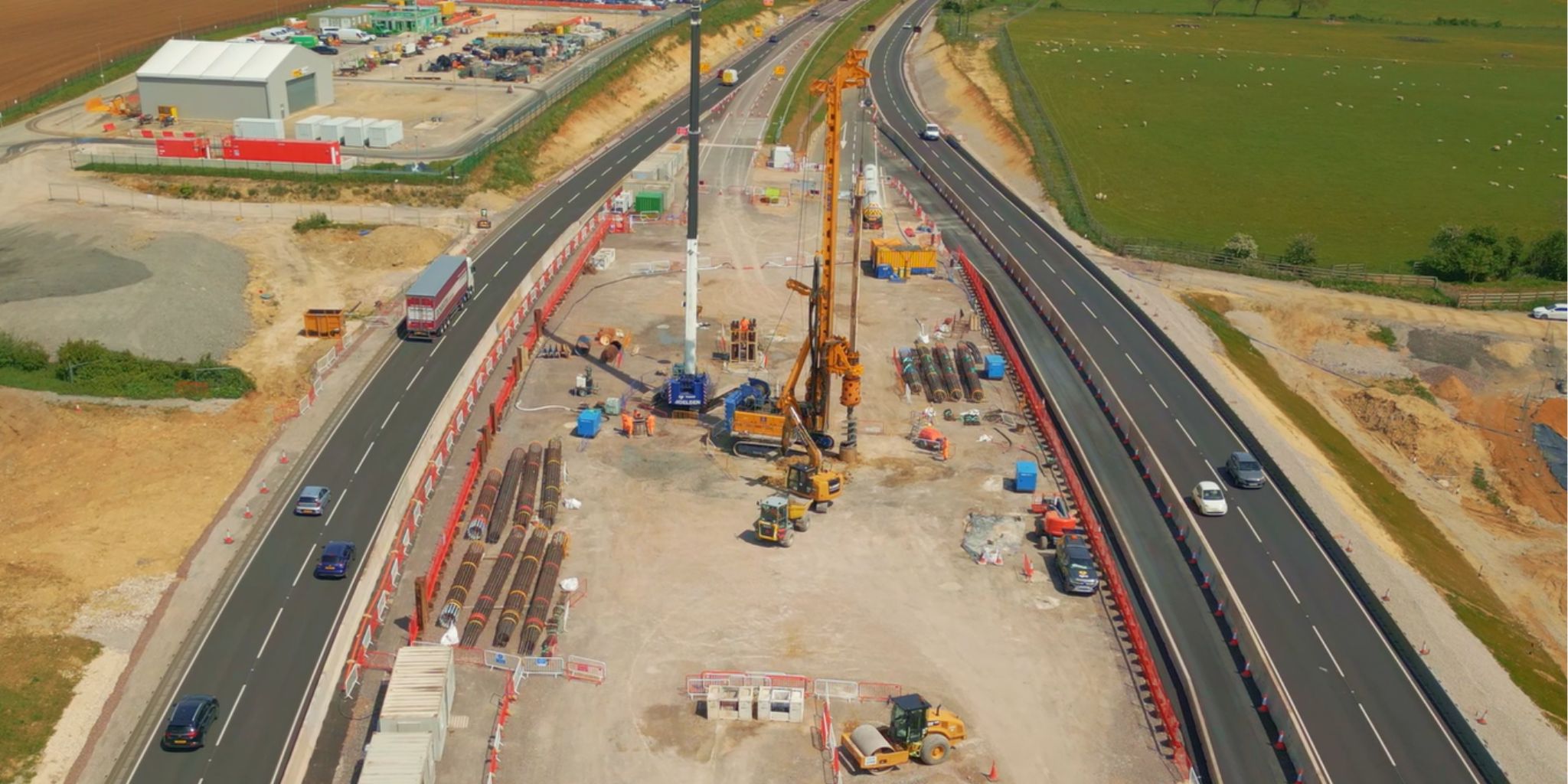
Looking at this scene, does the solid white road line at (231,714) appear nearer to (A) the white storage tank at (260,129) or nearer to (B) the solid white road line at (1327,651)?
(B) the solid white road line at (1327,651)

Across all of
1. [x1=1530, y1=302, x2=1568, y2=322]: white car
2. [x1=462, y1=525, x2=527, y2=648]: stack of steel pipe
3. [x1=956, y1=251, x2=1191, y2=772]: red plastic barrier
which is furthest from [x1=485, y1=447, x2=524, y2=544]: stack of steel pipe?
[x1=1530, y1=302, x2=1568, y2=322]: white car

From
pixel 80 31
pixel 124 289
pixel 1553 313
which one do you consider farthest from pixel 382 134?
pixel 1553 313

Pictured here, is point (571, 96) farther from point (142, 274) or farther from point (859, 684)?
point (859, 684)

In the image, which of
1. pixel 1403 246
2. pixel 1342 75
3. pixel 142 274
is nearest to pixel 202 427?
pixel 142 274

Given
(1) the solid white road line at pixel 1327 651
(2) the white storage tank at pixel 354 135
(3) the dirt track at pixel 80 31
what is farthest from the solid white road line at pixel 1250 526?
(3) the dirt track at pixel 80 31

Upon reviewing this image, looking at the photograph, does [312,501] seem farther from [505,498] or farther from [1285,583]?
[1285,583]
